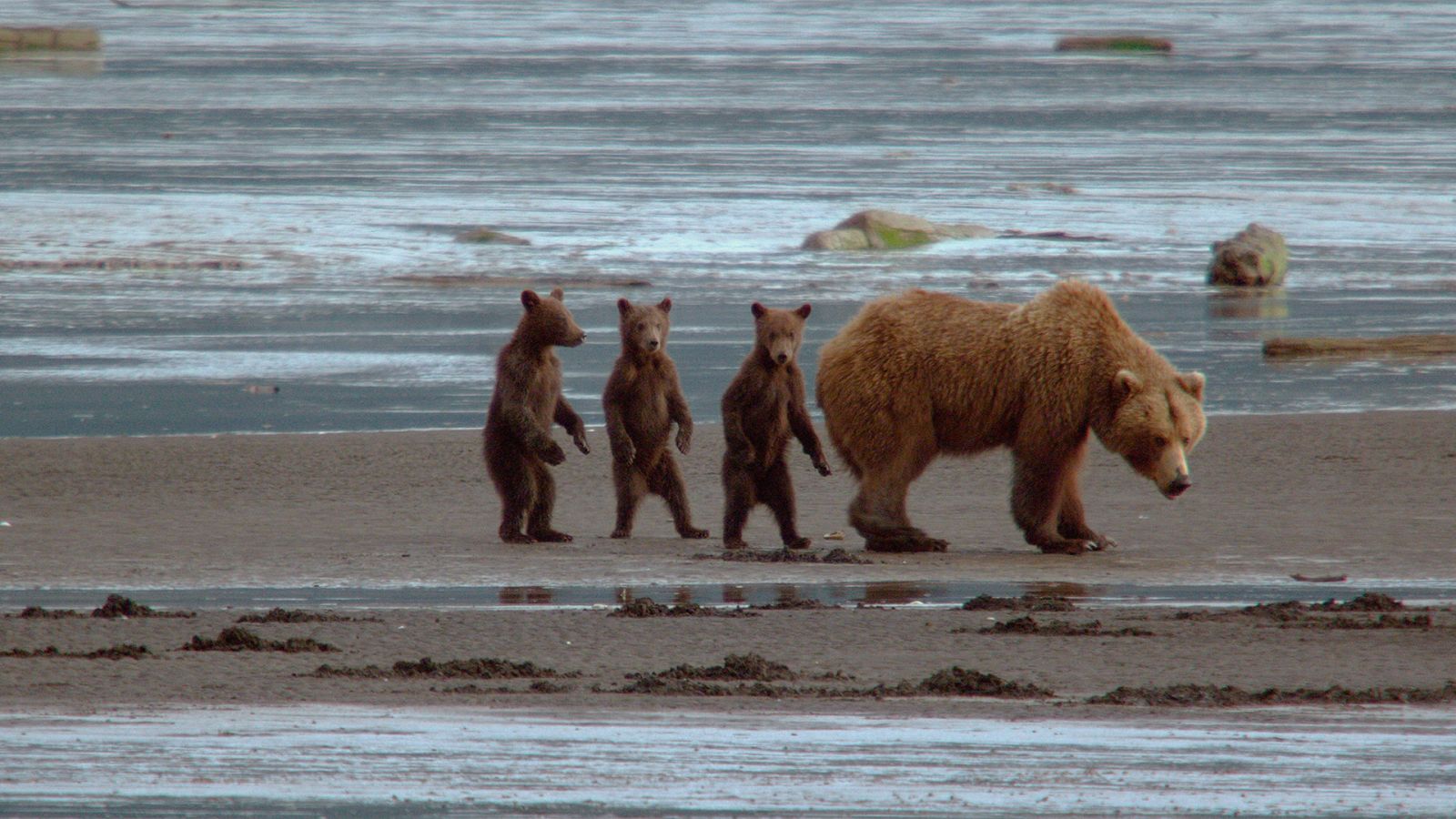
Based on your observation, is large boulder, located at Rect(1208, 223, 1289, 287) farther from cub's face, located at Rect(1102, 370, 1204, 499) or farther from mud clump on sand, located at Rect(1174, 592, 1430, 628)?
mud clump on sand, located at Rect(1174, 592, 1430, 628)

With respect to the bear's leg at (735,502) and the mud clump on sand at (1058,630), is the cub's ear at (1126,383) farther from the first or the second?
the mud clump on sand at (1058,630)

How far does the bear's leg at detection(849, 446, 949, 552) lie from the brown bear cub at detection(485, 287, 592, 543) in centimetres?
147

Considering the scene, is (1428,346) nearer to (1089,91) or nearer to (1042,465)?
(1042,465)

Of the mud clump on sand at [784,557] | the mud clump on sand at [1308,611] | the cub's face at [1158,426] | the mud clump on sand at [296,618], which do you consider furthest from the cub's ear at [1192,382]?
the mud clump on sand at [296,618]

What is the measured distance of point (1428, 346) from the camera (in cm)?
1720

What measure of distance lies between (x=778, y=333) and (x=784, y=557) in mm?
1171

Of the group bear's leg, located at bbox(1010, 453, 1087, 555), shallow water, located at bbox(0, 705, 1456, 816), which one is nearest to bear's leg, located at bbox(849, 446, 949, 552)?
bear's leg, located at bbox(1010, 453, 1087, 555)

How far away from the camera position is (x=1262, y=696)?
7273 millimetres

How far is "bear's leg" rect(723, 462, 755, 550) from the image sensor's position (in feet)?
36.2

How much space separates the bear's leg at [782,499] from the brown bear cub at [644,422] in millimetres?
475

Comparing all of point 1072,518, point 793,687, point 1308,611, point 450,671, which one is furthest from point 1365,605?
point 450,671

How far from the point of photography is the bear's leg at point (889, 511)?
11.0 m

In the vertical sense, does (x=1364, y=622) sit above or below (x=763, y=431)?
below

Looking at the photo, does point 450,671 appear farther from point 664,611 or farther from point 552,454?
point 552,454
